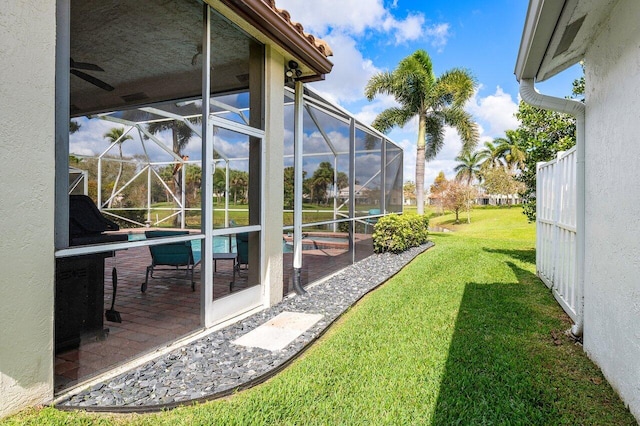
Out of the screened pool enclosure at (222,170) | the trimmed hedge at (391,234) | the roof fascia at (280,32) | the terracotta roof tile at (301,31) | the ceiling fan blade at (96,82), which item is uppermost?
the terracotta roof tile at (301,31)

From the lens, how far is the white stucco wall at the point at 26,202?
224 centimetres

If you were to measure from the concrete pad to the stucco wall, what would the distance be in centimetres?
280

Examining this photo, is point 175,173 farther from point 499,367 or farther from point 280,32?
point 499,367

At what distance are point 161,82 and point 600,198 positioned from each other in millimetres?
5926

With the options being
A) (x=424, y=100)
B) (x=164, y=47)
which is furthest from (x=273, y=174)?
(x=424, y=100)

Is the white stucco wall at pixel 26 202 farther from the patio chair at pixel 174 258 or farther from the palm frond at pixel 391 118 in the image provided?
the palm frond at pixel 391 118

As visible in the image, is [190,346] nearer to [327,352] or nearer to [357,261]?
[327,352]

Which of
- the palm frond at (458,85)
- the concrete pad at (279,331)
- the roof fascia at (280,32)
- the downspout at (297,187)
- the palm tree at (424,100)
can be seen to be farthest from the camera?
the palm tree at (424,100)

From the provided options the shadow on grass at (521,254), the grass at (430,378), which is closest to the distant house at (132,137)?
the grass at (430,378)

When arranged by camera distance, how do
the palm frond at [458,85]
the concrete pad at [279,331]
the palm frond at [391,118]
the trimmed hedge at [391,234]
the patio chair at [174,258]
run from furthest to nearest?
the palm frond at [391,118] < the palm frond at [458,85] < the trimmed hedge at [391,234] < the patio chair at [174,258] < the concrete pad at [279,331]

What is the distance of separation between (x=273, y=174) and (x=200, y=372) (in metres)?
2.73

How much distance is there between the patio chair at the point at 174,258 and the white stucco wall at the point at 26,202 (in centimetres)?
145

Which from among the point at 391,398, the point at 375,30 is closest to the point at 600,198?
the point at 391,398

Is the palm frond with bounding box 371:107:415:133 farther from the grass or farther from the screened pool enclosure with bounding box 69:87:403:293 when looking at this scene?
the grass
